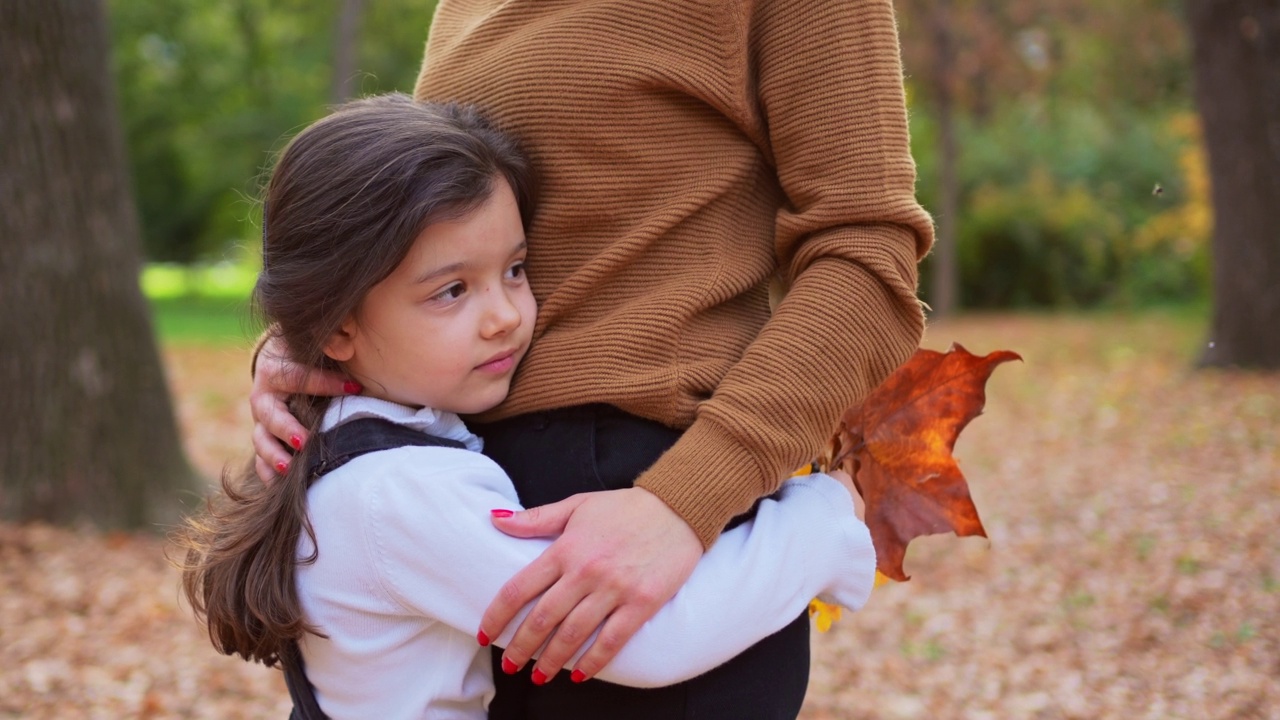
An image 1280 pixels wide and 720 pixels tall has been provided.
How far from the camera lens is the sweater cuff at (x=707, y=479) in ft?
4.34

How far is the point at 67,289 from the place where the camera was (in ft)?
15.7

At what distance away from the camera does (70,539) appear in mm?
4820

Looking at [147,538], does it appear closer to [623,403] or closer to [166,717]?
[166,717]

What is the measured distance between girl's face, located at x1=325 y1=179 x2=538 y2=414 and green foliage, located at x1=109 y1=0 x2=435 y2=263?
2213 cm

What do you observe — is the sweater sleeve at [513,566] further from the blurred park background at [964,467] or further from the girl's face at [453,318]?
the blurred park background at [964,467]

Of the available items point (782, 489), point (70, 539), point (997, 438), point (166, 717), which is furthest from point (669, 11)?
point (997, 438)

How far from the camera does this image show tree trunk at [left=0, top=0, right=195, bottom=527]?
4.68 meters

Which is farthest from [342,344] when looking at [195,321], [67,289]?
[195,321]

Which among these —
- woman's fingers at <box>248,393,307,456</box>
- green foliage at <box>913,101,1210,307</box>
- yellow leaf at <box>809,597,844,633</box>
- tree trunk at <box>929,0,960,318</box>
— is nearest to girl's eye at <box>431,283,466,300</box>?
woman's fingers at <box>248,393,307,456</box>

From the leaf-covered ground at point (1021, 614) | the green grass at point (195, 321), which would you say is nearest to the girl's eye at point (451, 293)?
the leaf-covered ground at point (1021, 614)

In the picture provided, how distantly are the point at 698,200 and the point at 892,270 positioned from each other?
0.88 feet

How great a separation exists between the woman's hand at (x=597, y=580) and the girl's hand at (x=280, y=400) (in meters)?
0.35

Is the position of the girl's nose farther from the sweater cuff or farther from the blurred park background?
the blurred park background

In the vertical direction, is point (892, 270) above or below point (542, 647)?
above
